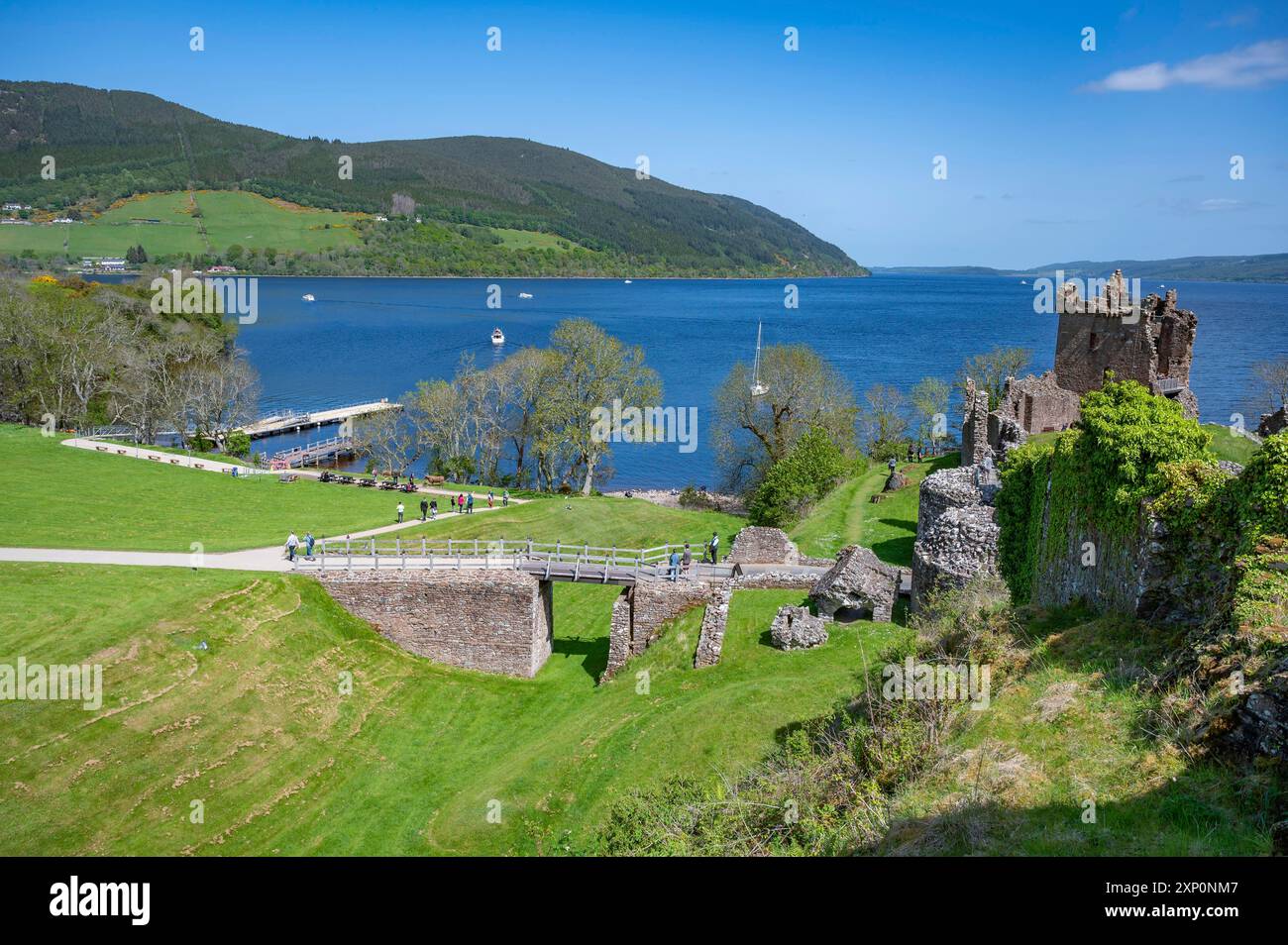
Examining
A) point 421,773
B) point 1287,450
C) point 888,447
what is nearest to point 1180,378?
point 888,447

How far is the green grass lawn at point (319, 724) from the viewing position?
63.9 feet

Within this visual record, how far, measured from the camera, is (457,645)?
101 feet

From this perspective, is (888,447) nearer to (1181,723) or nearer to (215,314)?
(1181,723)

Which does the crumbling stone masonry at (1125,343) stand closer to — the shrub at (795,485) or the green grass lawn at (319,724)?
the shrub at (795,485)

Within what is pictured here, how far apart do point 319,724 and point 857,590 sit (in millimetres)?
16280

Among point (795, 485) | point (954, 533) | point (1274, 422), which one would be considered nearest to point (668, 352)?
point (795, 485)

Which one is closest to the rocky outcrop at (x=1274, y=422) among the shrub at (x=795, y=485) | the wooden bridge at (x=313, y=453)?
the shrub at (x=795, y=485)

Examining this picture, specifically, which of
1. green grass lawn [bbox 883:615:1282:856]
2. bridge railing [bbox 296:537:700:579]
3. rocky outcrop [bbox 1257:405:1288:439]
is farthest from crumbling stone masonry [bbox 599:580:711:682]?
rocky outcrop [bbox 1257:405:1288:439]

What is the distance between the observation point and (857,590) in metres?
25.3

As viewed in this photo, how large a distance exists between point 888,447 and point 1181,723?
5784cm

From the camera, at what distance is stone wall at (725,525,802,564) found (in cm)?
3262
